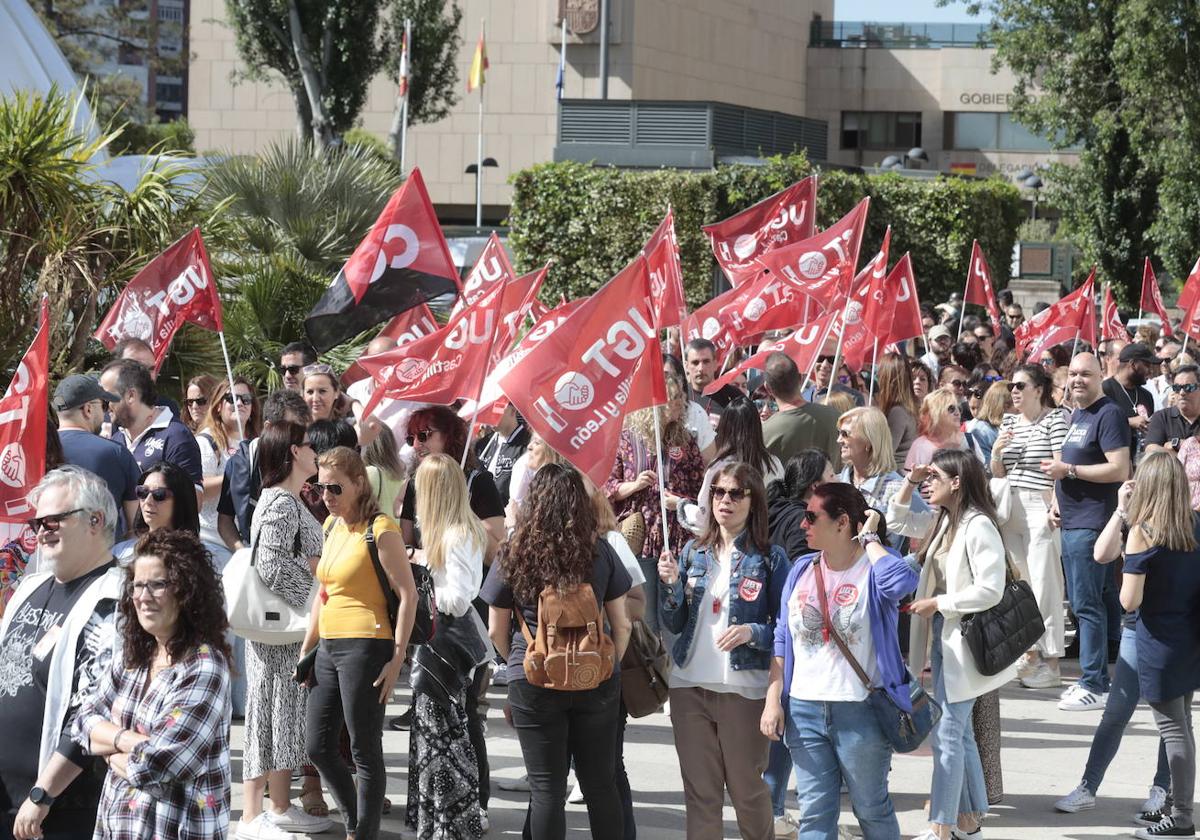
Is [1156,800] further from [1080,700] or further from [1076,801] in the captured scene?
[1080,700]

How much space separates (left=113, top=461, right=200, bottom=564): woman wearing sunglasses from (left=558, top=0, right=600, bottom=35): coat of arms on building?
4835cm

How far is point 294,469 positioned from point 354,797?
1423 mm

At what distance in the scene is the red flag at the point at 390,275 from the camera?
1021 centimetres

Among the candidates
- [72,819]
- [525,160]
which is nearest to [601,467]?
[72,819]

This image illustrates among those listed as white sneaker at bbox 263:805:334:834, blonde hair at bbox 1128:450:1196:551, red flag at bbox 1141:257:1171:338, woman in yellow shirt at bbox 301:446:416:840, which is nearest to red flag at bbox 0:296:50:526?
woman in yellow shirt at bbox 301:446:416:840

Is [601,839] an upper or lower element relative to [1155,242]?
lower

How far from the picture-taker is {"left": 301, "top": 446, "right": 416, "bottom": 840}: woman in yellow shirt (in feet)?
21.6

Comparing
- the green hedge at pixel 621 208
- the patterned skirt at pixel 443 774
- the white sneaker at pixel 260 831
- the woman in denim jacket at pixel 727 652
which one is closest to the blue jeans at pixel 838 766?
the woman in denim jacket at pixel 727 652

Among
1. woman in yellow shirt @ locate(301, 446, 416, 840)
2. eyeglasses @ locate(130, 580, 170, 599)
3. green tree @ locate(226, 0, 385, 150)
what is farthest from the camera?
green tree @ locate(226, 0, 385, 150)

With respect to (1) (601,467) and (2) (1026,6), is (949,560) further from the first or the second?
(2) (1026,6)

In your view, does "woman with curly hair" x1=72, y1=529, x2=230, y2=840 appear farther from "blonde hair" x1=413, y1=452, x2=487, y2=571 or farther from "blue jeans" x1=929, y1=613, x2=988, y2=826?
"blue jeans" x1=929, y1=613, x2=988, y2=826

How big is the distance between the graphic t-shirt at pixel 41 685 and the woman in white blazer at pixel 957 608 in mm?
3511

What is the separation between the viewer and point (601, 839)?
249 inches

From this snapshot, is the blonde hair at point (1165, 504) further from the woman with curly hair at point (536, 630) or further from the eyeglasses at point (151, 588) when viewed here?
the eyeglasses at point (151, 588)
